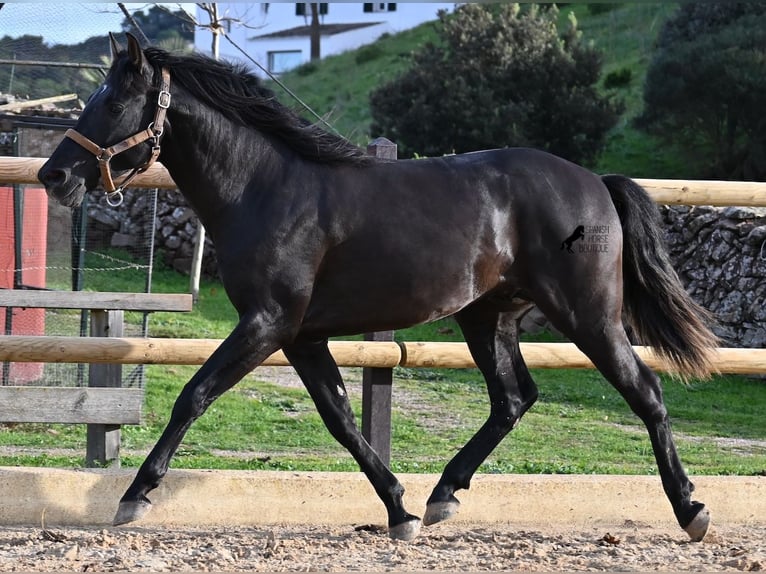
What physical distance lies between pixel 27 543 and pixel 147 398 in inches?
198

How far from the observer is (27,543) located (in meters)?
3.81

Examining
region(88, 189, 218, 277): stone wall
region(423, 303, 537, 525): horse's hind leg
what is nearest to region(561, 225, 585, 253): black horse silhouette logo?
region(423, 303, 537, 525): horse's hind leg

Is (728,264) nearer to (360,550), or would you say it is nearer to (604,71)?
(360,550)

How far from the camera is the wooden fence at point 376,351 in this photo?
4.40 meters

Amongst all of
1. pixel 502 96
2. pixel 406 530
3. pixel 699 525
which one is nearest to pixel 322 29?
pixel 502 96

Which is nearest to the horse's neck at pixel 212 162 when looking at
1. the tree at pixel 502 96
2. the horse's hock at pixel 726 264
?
the horse's hock at pixel 726 264

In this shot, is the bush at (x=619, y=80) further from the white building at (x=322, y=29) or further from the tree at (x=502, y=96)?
the white building at (x=322, y=29)

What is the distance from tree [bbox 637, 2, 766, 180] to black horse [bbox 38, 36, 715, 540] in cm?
1624

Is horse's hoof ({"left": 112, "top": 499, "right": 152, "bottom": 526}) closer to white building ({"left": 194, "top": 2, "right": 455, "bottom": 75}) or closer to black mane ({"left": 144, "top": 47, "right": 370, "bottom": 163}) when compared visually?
black mane ({"left": 144, "top": 47, "right": 370, "bottom": 163})

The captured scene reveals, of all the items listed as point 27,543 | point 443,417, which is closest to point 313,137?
point 27,543

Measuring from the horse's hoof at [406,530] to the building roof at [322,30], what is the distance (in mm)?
45035

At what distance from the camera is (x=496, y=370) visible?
4434 millimetres

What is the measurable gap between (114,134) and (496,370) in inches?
76.4

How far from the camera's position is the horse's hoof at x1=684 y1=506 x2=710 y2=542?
13.3 feet
